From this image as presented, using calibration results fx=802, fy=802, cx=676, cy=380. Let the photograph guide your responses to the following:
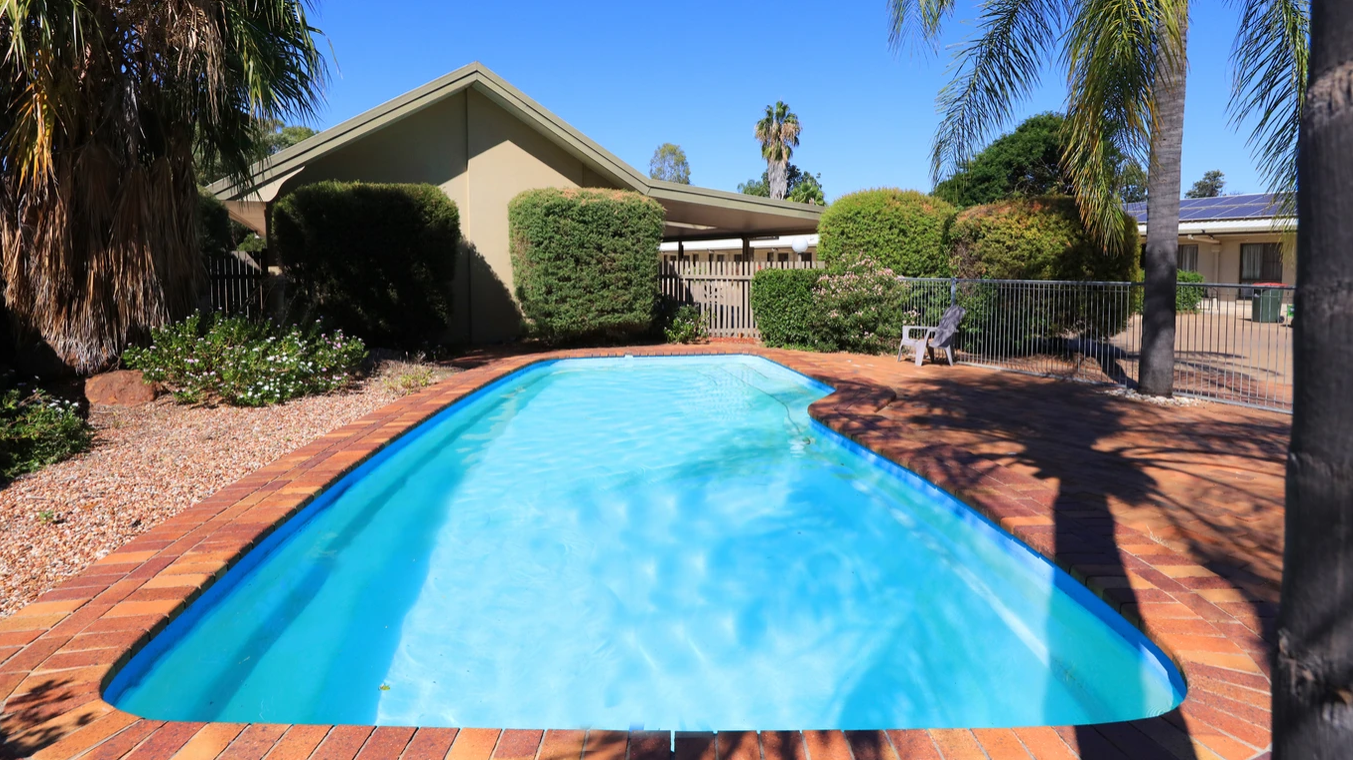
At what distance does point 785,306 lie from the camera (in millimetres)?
14883

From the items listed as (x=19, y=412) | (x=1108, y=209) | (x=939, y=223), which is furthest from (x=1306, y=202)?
(x=939, y=223)

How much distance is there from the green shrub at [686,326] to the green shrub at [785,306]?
3.73 ft

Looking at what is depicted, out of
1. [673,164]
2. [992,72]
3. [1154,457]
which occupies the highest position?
[673,164]

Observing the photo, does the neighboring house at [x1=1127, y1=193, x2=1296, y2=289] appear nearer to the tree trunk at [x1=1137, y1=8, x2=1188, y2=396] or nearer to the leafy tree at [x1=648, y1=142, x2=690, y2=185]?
the tree trunk at [x1=1137, y1=8, x2=1188, y2=396]

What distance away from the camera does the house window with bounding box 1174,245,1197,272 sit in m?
28.9

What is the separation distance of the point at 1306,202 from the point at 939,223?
13784 millimetres

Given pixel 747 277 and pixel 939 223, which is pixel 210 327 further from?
pixel 939 223

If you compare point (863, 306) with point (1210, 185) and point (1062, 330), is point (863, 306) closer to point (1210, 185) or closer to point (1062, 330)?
point (1062, 330)

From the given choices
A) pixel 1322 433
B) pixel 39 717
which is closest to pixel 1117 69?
pixel 1322 433

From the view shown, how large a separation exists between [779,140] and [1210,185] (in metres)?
54.9

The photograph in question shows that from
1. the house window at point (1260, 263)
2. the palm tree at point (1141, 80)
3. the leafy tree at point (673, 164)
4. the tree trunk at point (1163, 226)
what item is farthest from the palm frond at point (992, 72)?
the leafy tree at point (673, 164)

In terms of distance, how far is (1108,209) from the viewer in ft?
32.9

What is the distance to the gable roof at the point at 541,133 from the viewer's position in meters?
12.7

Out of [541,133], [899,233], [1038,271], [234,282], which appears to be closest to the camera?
[1038,271]
